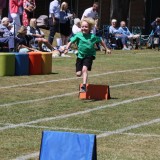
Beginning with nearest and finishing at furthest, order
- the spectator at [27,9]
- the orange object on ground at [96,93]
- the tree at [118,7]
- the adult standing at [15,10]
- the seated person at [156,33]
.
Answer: the orange object on ground at [96,93] → the adult standing at [15,10] → the spectator at [27,9] → the seated person at [156,33] → the tree at [118,7]

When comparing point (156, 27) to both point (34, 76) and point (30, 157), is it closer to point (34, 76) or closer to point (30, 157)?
point (34, 76)

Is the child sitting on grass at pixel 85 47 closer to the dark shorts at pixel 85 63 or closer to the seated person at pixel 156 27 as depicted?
the dark shorts at pixel 85 63

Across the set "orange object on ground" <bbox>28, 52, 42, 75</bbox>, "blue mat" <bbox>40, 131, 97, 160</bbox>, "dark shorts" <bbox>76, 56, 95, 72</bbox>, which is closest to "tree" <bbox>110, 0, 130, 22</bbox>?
"orange object on ground" <bbox>28, 52, 42, 75</bbox>

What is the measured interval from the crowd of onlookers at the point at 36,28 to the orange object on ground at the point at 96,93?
7.72 metres

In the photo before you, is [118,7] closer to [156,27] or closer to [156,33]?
[156,27]

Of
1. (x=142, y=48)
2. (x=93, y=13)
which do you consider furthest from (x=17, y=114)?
(x=142, y=48)

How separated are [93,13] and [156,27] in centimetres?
504

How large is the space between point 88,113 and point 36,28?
13629 mm

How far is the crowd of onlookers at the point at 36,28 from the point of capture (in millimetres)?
22953

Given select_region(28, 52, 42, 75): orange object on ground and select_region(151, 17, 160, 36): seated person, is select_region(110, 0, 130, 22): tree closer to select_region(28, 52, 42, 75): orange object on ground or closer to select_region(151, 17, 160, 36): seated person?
select_region(151, 17, 160, 36): seated person

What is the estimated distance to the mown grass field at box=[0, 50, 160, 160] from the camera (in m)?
9.31

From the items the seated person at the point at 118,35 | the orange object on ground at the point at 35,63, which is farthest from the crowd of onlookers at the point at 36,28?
the orange object on ground at the point at 35,63

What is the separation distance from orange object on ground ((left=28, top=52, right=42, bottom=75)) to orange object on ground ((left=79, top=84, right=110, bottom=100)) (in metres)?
4.87

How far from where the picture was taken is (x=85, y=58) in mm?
14938
